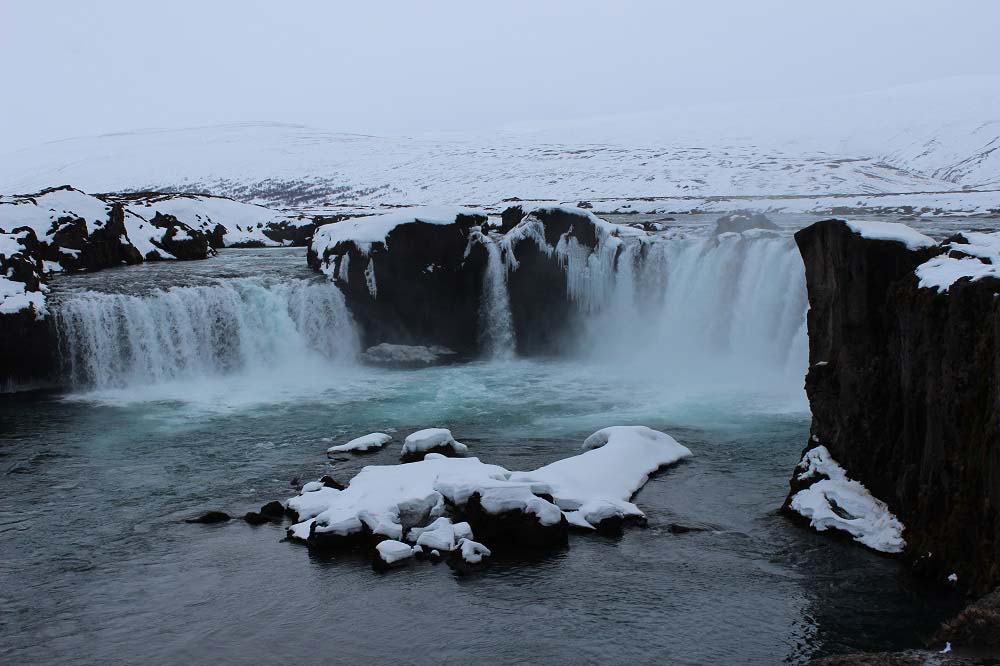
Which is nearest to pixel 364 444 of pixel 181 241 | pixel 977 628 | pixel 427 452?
pixel 427 452

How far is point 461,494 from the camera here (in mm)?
14672

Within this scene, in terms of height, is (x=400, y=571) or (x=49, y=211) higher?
(x=49, y=211)

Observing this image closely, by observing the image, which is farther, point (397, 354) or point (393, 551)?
point (397, 354)

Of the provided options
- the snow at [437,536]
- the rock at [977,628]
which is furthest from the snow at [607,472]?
the rock at [977,628]

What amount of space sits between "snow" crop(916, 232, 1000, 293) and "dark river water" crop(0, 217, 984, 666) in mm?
3958

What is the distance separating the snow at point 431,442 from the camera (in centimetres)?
1872

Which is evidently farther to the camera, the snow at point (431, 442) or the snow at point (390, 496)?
the snow at point (431, 442)

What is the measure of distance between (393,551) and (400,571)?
0.37 m

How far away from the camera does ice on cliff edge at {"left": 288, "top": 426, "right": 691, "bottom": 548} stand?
1419 cm

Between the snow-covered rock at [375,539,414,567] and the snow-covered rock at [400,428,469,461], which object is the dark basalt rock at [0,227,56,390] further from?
the snow-covered rock at [375,539,414,567]

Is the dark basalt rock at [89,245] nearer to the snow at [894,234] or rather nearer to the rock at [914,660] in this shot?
the snow at [894,234]

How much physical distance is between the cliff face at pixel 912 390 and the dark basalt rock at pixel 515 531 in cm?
429

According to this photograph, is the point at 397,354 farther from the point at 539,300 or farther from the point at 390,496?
the point at 390,496

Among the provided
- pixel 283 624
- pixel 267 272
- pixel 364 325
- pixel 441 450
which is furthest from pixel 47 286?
pixel 283 624
